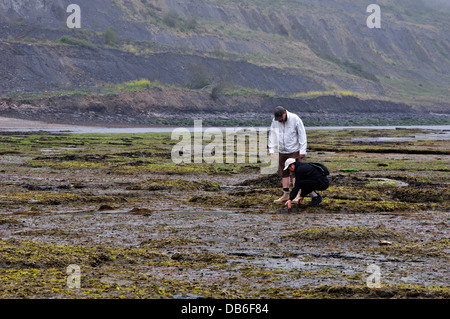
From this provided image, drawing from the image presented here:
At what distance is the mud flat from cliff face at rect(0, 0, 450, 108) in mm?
63366

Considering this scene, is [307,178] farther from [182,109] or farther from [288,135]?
[182,109]

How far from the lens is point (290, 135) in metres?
12.7

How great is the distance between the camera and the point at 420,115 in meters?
119

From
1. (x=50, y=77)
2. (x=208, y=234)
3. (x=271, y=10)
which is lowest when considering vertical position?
(x=208, y=234)

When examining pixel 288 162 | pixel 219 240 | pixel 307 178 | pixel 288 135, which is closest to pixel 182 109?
pixel 288 135

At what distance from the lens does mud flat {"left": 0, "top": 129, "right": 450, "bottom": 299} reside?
6.66m

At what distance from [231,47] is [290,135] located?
363 feet

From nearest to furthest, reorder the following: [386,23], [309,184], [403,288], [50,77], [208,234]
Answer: [403,288]
[208,234]
[309,184]
[50,77]
[386,23]

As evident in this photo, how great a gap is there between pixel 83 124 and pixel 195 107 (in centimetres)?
2047

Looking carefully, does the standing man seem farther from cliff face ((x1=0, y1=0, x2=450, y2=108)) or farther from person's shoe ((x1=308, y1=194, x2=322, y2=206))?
cliff face ((x1=0, y1=0, x2=450, y2=108))

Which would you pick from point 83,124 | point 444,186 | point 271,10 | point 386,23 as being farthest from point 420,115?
point 444,186

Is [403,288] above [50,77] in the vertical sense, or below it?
below

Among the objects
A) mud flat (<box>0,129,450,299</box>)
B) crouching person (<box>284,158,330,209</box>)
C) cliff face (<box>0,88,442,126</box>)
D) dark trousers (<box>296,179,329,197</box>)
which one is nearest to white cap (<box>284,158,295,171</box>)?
crouching person (<box>284,158,330,209</box>)
